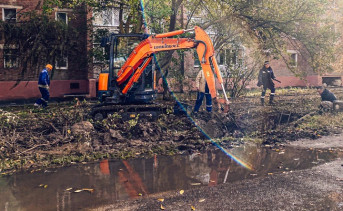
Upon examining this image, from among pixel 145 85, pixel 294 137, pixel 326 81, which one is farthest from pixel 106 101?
pixel 326 81

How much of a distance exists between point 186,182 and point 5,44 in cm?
1414

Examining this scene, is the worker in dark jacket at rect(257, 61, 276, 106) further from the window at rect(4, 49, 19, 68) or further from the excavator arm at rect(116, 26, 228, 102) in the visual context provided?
the window at rect(4, 49, 19, 68)

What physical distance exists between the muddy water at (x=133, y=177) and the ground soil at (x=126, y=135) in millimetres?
648

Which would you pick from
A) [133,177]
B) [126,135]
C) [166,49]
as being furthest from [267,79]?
[133,177]

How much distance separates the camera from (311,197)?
16.0 ft

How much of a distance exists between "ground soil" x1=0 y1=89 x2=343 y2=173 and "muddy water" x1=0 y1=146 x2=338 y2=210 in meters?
0.65

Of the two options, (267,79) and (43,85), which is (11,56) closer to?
(43,85)

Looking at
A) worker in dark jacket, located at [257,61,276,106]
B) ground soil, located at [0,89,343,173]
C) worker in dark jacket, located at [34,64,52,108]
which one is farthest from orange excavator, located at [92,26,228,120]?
worker in dark jacket, located at [257,61,276,106]

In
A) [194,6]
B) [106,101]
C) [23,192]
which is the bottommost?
[23,192]

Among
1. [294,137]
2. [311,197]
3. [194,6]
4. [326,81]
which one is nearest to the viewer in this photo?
[311,197]

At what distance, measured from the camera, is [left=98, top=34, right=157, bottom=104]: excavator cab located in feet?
36.9

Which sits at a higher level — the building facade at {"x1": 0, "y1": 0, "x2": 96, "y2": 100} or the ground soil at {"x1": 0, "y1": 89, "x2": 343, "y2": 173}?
the building facade at {"x1": 0, "y1": 0, "x2": 96, "y2": 100}

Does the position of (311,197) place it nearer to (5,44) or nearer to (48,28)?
(48,28)

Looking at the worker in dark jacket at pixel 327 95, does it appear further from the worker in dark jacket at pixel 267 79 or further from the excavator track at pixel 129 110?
the excavator track at pixel 129 110
